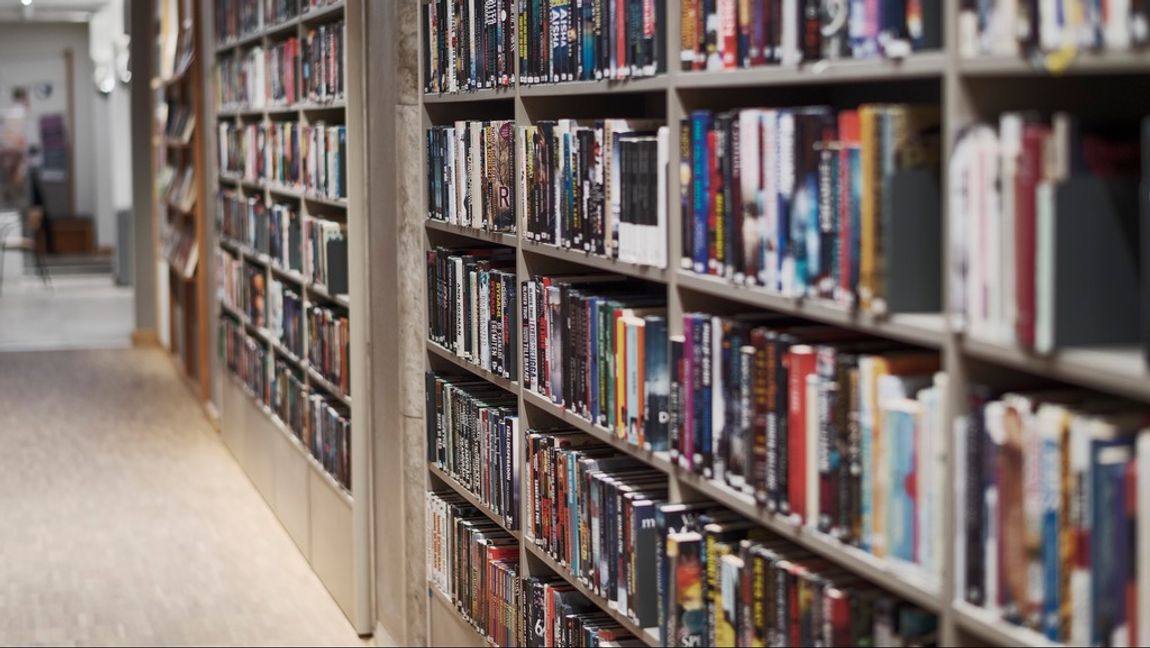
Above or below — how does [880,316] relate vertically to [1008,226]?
below

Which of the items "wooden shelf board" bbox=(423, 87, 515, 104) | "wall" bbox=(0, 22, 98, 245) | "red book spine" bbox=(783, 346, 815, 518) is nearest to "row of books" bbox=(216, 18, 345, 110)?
"wooden shelf board" bbox=(423, 87, 515, 104)

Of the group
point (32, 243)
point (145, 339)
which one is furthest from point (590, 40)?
point (32, 243)

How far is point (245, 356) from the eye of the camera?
731 cm

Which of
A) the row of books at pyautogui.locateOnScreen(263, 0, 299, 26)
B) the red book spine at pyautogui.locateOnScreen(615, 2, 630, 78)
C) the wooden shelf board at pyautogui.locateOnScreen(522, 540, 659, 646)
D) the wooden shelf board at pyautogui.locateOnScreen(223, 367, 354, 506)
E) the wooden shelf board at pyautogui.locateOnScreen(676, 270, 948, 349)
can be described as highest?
the row of books at pyautogui.locateOnScreen(263, 0, 299, 26)

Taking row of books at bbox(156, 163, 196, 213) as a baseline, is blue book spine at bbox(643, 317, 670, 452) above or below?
below

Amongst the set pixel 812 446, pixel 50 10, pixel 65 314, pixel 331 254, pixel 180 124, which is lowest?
pixel 65 314

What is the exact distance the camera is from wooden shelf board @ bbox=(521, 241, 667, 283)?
2.78 meters

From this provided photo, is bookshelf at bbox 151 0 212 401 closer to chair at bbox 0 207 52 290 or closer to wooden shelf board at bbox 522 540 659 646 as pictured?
wooden shelf board at bbox 522 540 659 646

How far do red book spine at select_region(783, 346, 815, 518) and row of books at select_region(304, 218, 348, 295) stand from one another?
3081 mm

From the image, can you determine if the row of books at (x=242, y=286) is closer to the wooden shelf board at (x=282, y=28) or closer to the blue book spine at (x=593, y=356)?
the wooden shelf board at (x=282, y=28)

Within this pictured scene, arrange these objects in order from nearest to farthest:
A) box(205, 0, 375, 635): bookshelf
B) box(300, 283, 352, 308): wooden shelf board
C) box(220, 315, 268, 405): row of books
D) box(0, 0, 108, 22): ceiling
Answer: box(205, 0, 375, 635): bookshelf
box(300, 283, 352, 308): wooden shelf board
box(220, 315, 268, 405): row of books
box(0, 0, 108, 22): ceiling

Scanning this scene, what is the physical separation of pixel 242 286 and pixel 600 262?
15.1 feet

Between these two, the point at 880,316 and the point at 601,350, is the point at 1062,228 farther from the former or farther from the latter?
the point at 601,350

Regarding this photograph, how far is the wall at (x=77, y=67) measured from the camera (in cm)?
2219
